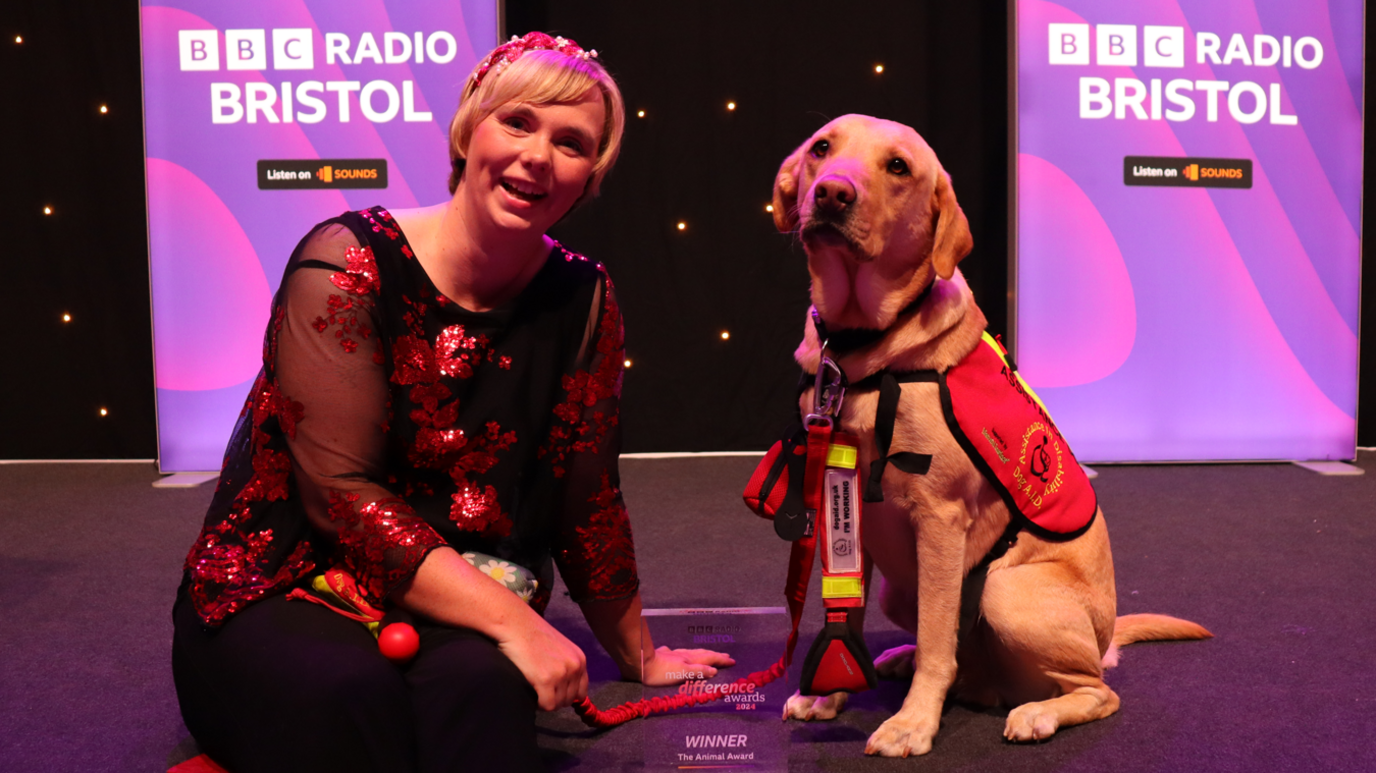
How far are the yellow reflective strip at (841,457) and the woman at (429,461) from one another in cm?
42

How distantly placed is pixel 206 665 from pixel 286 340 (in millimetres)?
508

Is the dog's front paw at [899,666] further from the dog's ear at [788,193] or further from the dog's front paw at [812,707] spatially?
the dog's ear at [788,193]

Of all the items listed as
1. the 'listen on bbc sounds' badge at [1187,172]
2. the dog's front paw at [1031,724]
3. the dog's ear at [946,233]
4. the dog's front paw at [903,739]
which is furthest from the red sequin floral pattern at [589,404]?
the 'listen on bbc sounds' badge at [1187,172]

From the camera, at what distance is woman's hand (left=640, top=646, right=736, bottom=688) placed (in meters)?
1.84

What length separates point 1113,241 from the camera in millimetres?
4391

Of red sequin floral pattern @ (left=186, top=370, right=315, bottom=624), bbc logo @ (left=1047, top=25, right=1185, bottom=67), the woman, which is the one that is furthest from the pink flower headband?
bbc logo @ (left=1047, top=25, right=1185, bottom=67)

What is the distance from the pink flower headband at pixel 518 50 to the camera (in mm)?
1617

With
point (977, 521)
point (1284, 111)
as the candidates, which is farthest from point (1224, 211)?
point (977, 521)

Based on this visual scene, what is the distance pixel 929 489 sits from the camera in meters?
1.75

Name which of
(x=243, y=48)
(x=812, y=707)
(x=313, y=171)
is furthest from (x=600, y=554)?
(x=243, y=48)

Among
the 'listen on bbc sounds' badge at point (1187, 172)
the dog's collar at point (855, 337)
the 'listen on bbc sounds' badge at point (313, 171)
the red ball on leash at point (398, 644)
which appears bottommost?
the red ball on leash at point (398, 644)

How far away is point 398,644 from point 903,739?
3.00 ft

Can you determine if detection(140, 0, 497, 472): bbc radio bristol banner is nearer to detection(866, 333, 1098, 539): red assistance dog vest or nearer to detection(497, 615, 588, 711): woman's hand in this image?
detection(866, 333, 1098, 539): red assistance dog vest

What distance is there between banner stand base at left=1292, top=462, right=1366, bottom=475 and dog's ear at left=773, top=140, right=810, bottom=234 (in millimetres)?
3511
